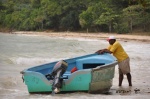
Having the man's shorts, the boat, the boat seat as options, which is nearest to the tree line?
the man's shorts

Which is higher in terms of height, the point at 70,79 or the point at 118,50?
the point at 118,50

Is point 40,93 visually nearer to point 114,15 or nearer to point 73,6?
point 114,15

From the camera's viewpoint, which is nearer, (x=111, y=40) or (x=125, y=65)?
(x=111, y=40)

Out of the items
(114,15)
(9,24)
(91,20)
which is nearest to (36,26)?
(9,24)

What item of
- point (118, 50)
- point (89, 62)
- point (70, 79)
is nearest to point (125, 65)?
point (118, 50)

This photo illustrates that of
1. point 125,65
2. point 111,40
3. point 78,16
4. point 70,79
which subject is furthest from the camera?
point 78,16

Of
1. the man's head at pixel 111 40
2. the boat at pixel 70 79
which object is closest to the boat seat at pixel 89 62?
the boat at pixel 70 79

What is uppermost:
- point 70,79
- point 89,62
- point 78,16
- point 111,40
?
point 111,40

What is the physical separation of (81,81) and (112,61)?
44.7 inches

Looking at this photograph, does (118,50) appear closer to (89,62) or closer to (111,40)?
(111,40)

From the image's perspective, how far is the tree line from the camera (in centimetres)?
3972

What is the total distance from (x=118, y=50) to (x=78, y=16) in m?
39.2

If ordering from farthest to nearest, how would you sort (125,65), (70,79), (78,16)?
(78,16) → (125,65) → (70,79)

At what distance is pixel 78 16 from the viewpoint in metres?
47.7
